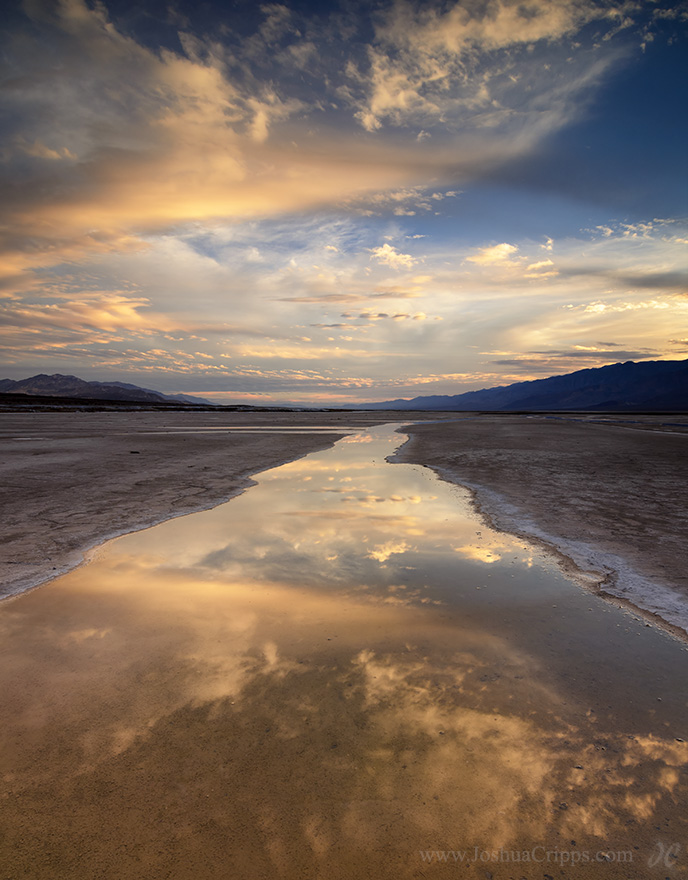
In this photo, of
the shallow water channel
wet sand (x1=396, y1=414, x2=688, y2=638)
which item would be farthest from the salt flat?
the shallow water channel

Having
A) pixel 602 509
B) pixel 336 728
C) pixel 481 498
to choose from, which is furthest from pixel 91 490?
pixel 602 509

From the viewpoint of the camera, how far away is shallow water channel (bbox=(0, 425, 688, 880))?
7.06 feet

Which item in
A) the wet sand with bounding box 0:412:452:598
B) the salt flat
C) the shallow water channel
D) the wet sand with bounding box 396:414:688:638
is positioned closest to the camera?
the shallow water channel

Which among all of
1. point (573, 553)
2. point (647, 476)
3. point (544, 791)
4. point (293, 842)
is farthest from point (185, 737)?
point (647, 476)

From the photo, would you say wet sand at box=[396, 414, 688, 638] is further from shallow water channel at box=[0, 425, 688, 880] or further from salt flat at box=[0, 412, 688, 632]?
shallow water channel at box=[0, 425, 688, 880]

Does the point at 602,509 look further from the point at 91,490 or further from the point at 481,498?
the point at 91,490

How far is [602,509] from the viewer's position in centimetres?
931

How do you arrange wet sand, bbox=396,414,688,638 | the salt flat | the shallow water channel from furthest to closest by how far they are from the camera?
the salt flat < wet sand, bbox=396,414,688,638 < the shallow water channel

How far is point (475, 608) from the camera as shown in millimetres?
4816

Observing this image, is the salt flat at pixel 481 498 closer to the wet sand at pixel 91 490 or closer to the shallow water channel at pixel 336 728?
the wet sand at pixel 91 490

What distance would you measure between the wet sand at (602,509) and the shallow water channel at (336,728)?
0.79 metres

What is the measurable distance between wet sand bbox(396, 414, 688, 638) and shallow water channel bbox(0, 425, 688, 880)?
0.79m

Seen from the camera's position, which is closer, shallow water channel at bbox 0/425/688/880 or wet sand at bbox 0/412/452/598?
shallow water channel at bbox 0/425/688/880

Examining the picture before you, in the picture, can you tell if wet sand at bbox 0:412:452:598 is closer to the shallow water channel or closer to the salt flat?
the salt flat
